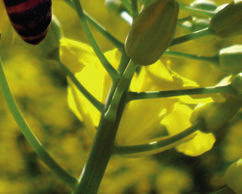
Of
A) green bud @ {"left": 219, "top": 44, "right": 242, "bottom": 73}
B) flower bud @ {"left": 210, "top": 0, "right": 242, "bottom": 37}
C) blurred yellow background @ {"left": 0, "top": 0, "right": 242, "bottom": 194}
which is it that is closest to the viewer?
flower bud @ {"left": 210, "top": 0, "right": 242, "bottom": 37}

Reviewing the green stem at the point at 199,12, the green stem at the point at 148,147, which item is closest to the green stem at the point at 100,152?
the green stem at the point at 148,147

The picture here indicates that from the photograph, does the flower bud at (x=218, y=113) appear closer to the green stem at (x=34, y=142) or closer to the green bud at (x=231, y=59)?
the green bud at (x=231, y=59)

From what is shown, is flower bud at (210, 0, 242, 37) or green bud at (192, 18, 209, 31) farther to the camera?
green bud at (192, 18, 209, 31)

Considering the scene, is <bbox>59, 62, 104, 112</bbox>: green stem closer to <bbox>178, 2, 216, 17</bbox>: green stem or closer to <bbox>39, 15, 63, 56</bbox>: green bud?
<bbox>39, 15, 63, 56</bbox>: green bud

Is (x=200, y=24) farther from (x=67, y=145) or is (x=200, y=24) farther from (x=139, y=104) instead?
(x=67, y=145)

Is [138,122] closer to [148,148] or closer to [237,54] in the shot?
[148,148]

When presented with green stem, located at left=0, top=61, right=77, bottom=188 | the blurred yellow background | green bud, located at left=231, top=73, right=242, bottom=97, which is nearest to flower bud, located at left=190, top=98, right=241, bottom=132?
green bud, located at left=231, top=73, right=242, bottom=97

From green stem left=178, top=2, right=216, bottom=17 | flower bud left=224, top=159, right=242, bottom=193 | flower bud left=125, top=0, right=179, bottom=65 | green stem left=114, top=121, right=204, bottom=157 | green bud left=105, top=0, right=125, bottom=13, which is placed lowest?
flower bud left=224, top=159, right=242, bottom=193
